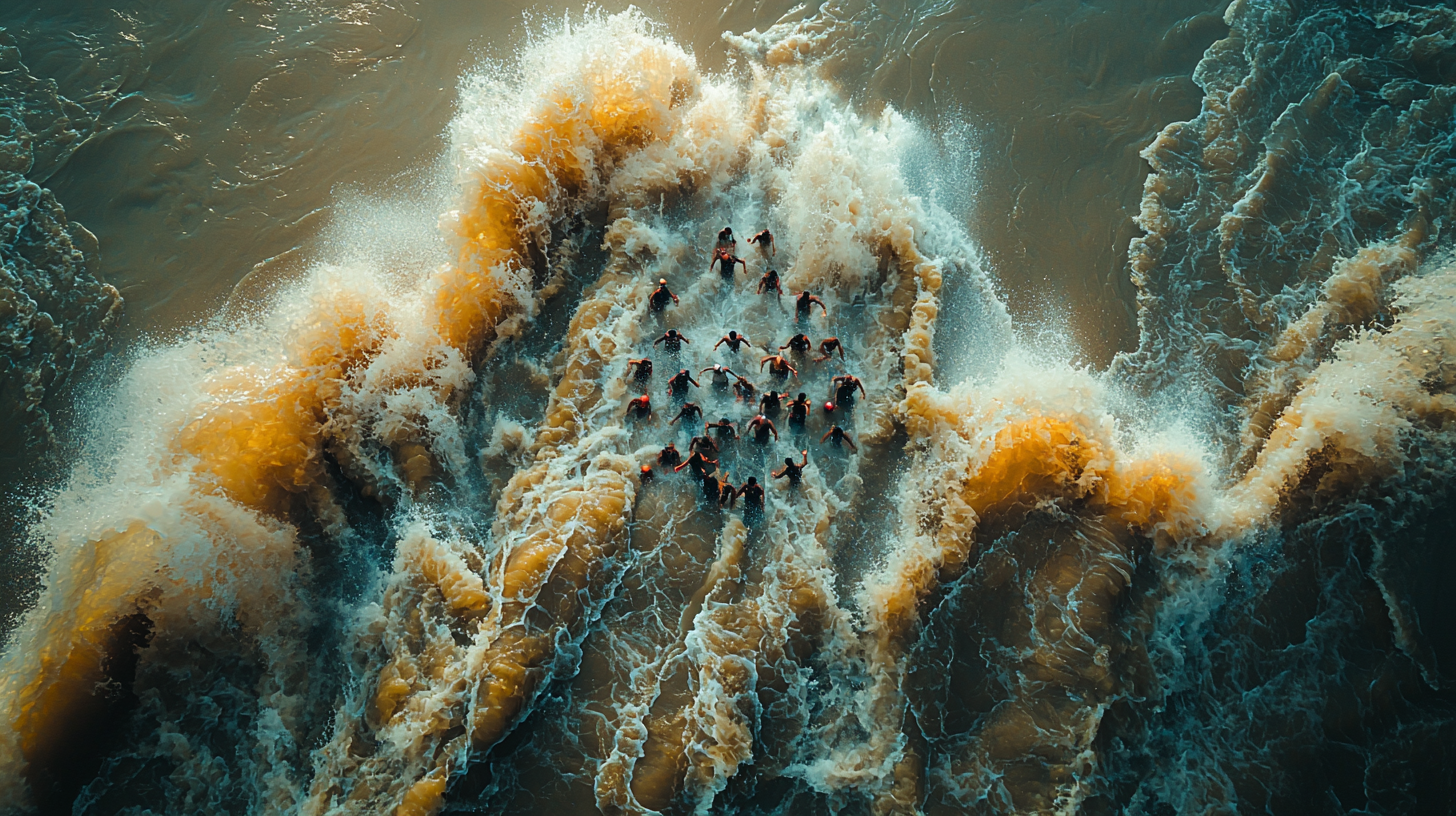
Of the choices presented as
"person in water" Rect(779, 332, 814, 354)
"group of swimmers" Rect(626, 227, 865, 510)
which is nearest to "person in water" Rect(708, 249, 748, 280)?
"group of swimmers" Rect(626, 227, 865, 510)

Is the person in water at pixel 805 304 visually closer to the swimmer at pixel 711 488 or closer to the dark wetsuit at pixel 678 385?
the dark wetsuit at pixel 678 385

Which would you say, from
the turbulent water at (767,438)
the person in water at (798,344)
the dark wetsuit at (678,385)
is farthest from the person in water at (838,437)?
the dark wetsuit at (678,385)

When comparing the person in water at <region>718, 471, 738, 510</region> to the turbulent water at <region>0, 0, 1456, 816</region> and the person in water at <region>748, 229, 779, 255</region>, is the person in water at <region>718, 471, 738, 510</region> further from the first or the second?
the person in water at <region>748, 229, 779, 255</region>

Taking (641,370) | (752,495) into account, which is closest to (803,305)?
(641,370)

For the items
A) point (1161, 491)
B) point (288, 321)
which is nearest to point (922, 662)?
point (1161, 491)

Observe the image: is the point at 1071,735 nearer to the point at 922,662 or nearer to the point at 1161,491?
the point at 922,662
